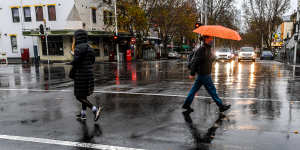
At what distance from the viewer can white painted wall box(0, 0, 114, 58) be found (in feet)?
107

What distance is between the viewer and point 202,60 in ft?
20.1

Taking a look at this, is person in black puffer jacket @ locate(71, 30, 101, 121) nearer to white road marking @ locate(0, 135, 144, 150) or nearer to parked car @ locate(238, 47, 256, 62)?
white road marking @ locate(0, 135, 144, 150)

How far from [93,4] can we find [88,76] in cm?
3178

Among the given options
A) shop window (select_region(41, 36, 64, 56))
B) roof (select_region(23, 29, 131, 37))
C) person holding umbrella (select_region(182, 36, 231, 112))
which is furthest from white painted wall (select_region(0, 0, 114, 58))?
person holding umbrella (select_region(182, 36, 231, 112))

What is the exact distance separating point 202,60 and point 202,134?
1962 millimetres

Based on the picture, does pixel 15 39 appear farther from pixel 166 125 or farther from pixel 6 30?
pixel 166 125

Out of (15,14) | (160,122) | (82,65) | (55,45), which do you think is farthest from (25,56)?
(160,122)

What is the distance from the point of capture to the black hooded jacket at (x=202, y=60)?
609cm

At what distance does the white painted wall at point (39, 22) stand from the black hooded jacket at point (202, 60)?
2876 centimetres

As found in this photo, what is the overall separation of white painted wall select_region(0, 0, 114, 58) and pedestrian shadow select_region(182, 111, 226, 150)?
1163 inches

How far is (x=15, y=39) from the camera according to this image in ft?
121

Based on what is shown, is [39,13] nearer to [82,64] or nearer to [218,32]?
[82,64]

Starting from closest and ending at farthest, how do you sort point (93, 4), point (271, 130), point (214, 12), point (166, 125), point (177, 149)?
point (177, 149)
point (271, 130)
point (166, 125)
point (93, 4)
point (214, 12)

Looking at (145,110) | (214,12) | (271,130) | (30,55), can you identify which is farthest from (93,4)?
(271,130)
